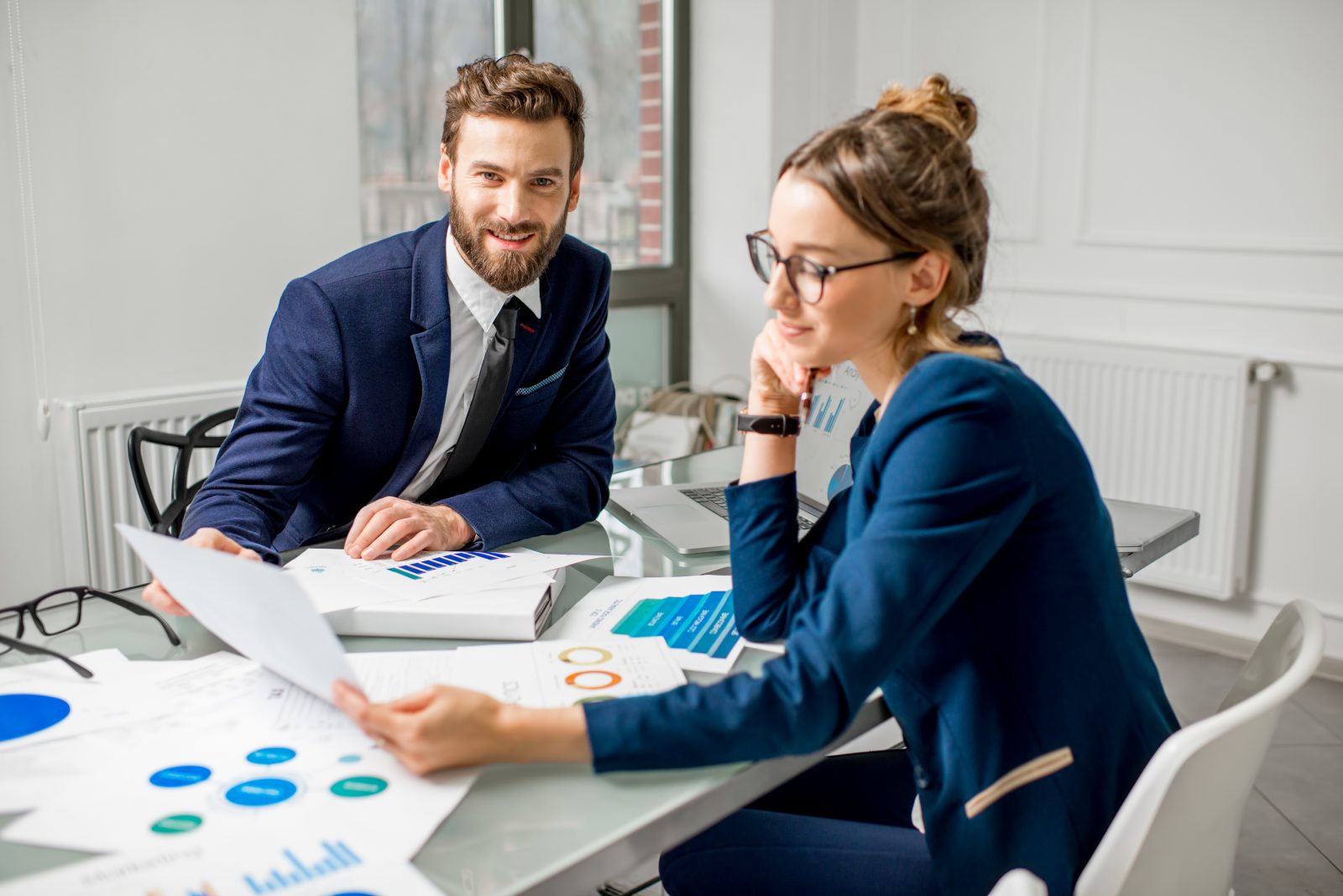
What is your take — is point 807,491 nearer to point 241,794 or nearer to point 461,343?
point 461,343

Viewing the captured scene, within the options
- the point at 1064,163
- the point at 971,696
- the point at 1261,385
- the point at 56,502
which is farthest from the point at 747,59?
the point at 971,696

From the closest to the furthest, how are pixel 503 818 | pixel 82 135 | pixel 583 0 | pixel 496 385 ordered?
pixel 503 818
pixel 496 385
pixel 82 135
pixel 583 0

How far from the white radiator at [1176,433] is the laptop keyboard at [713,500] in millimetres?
1907

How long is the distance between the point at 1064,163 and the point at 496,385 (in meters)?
A: 2.34

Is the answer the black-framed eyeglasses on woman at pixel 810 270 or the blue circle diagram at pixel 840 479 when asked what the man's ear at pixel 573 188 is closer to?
the blue circle diagram at pixel 840 479

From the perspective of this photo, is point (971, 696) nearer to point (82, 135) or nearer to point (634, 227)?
point (82, 135)

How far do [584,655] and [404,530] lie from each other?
1.28 feet

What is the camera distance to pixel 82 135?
2.62m

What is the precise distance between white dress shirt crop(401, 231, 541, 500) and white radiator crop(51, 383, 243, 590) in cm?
108

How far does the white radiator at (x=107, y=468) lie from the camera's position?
263cm

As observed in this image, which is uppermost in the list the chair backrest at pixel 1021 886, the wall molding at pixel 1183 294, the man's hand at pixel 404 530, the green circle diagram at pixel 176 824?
the wall molding at pixel 1183 294

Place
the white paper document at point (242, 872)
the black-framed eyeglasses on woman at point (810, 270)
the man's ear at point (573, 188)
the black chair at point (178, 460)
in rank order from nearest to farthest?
the white paper document at point (242, 872) < the black-framed eyeglasses on woman at point (810, 270) < the man's ear at point (573, 188) < the black chair at point (178, 460)

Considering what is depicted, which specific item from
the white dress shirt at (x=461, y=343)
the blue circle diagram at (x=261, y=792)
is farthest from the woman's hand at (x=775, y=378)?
the blue circle diagram at (x=261, y=792)

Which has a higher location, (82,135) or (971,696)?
(82,135)
